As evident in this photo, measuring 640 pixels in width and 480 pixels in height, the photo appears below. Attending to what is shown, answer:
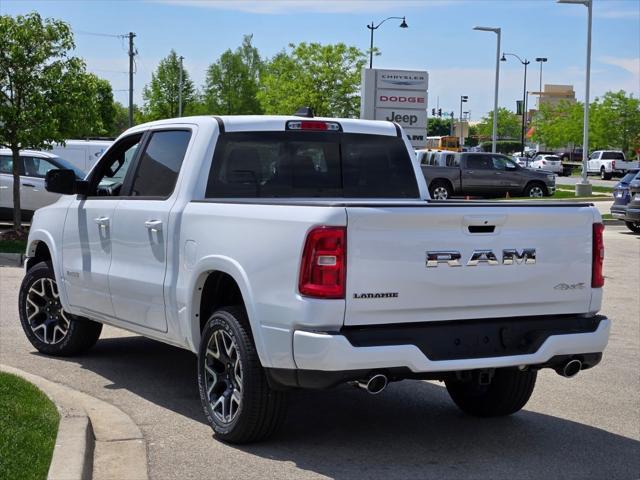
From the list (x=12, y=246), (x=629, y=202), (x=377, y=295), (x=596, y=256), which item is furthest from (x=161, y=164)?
(x=629, y=202)

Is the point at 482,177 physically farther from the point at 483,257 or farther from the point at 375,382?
the point at 375,382

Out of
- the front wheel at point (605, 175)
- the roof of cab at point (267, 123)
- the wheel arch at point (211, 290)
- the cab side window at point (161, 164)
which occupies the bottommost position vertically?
the front wheel at point (605, 175)

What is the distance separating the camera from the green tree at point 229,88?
92250 mm

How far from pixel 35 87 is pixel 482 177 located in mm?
20881

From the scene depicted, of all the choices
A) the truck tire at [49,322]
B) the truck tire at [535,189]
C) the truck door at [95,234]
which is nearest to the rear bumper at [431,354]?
the truck door at [95,234]

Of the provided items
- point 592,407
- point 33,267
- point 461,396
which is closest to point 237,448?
point 461,396

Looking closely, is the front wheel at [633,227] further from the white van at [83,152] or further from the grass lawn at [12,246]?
the grass lawn at [12,246]

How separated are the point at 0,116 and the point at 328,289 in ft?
51.6

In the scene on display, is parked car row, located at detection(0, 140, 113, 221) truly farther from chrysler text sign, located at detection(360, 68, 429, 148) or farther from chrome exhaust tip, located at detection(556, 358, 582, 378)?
chrome exhaust tip, located at detection(556, 358, 582, 378)

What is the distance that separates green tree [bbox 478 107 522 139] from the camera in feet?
531

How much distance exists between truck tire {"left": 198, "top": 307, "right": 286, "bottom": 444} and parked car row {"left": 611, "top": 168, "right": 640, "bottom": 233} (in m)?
19.4

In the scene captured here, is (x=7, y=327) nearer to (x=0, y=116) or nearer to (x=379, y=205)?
(x=379, y=205)

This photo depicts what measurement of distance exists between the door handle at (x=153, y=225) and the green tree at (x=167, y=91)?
266 ft

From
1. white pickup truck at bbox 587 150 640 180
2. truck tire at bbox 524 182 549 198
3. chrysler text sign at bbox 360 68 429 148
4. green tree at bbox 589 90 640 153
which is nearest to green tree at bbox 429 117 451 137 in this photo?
green tree at bbox 589 90 640 153
